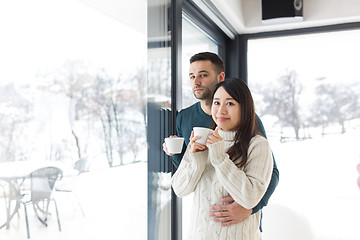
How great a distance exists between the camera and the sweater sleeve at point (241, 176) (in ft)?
3.60

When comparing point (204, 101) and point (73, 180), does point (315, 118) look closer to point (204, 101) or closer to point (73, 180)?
point (204, 101)

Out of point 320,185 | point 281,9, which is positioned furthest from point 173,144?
point 320,185

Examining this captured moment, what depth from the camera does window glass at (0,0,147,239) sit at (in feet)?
2.96

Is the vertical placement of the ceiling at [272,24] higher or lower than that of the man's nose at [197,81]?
higher

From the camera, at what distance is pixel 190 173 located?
1.19 meters

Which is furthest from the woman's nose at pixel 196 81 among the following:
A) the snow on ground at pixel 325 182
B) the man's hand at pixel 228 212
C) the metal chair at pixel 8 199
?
the snow on ground at pixel 325 182

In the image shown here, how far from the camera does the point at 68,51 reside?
1084mm

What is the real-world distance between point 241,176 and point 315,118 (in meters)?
2.32

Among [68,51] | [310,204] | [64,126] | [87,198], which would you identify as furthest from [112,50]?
[310,204]

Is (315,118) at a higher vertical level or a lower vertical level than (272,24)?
lower

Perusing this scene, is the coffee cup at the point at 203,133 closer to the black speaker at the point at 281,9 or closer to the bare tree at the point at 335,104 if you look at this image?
the black speaker at the point at 281,9

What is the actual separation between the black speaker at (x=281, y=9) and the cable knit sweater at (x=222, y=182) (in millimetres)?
1983

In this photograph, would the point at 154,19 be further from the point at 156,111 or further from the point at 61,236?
the point at 61,236

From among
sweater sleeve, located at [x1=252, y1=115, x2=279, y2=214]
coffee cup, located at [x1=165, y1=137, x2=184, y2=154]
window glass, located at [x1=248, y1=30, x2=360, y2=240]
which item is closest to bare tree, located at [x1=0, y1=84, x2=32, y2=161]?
coffee cup, located at [x1=165, y1=137, x2=184, y2=154]
